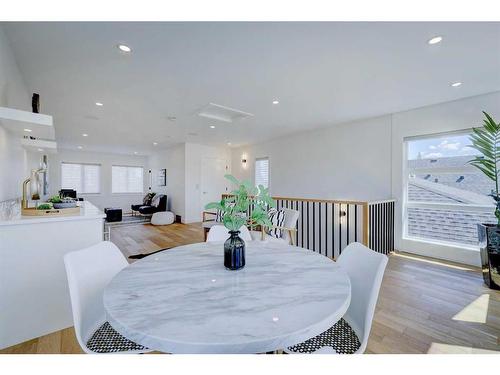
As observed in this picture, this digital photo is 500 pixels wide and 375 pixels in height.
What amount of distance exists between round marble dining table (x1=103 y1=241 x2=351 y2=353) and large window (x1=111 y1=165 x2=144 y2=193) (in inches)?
355

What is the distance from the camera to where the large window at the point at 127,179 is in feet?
29.4

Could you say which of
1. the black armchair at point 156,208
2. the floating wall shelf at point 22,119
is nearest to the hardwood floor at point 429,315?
the floating wall shelf at point 22,119

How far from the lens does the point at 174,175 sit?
7.41 m

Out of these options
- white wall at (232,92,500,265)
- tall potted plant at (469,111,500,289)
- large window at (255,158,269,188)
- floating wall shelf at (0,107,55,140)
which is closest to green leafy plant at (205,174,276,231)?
floating wall shelf at (0,107,55,140)

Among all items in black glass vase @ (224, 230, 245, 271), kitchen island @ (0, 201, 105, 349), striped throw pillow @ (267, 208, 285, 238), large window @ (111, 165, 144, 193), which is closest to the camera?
black glass vase @ (224, 230, 245, 271)

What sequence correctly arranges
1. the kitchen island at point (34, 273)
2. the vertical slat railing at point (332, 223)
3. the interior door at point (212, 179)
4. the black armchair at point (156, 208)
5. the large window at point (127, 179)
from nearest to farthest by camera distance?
the kitchen island at point (34, 273)
the vertical slat railing at point (332, 223)
the interior door at point (212, 179)
the black armchair at point (156, 208)
the large window at point (127, 179)

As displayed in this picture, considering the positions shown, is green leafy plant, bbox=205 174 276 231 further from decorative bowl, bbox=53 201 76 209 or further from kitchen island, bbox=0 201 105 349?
decorative bowl, bbox=53 201 76 209

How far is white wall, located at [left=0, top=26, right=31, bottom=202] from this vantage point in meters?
1.93

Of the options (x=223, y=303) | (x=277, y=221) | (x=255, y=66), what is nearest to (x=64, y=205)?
(x=223, y=303)

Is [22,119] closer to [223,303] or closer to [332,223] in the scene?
[223,303]

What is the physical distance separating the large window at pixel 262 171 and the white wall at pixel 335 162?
218mm

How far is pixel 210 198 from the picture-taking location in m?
7.36

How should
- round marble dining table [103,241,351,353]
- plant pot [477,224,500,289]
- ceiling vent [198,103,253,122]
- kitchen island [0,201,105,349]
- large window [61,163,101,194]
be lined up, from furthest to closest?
large window [61,163,101,194] < ceiling vent [198,103,253,122] < plant pot [477,224,500,289] < kitchen island [0,201,105,349] < round marble dining table [103,241,351,353]

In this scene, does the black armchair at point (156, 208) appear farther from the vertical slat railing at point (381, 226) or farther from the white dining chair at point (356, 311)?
the white dining chair at point (356, 311)
